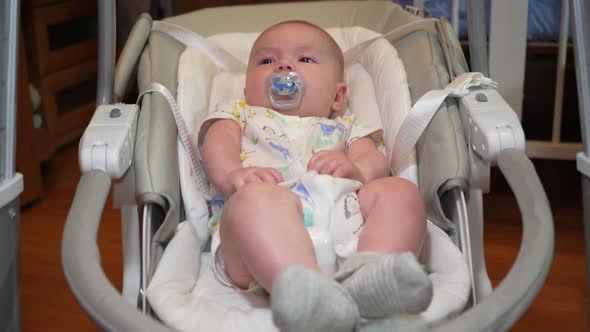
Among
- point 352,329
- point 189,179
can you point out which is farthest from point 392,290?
point 189,179

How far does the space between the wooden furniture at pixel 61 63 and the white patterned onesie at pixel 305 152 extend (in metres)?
1.24

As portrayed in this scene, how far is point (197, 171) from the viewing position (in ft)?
3.65

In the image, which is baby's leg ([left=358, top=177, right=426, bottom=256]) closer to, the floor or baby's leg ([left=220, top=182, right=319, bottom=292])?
baby's leg ([left=220, top=182, right=319, bottom=292])

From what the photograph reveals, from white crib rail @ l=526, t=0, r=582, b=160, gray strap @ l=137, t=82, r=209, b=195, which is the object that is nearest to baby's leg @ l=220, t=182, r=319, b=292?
gray strap @ l=137, t=82, r=209, b=195

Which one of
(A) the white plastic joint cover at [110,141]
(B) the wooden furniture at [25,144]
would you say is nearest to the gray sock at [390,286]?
(A) the white plastic joint cover at [110,141]

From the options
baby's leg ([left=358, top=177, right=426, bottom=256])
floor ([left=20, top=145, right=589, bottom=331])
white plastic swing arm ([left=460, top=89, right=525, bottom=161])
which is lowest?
floor ([left=20, top=145, right=589, bottom=331])

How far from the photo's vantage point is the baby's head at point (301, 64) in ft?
3.91

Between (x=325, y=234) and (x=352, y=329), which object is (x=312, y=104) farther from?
(x=352, y=329)

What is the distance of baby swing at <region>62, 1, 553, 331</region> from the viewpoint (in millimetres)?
736

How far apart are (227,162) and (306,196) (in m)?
0.17

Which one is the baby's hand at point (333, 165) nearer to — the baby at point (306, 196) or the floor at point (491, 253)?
the baby at point (306, 196)

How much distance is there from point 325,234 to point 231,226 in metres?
0.12

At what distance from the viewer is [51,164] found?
232 cm

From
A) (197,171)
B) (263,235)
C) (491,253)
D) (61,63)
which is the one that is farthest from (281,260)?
(61,63)
